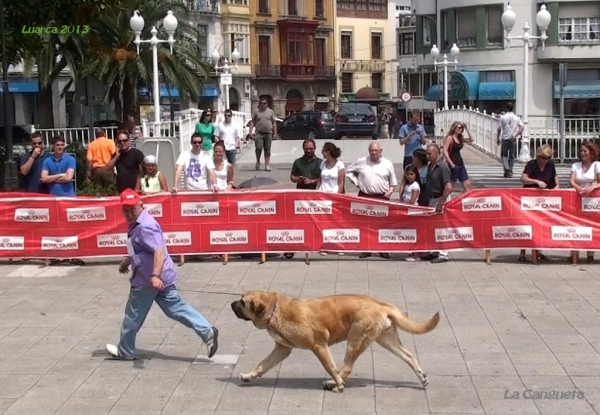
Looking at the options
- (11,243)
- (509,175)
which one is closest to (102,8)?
(11,243)

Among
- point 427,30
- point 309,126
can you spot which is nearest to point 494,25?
point 427,30

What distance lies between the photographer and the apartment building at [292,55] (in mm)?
74375

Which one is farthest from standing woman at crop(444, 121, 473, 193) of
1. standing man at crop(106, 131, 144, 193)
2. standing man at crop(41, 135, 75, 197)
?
standing man at crop(41, 135, 75, 197)

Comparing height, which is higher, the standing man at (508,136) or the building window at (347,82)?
the building window at (347,82)

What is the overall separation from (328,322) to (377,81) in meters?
79.0

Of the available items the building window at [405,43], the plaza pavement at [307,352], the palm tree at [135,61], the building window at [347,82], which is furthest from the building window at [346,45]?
the plaza pavement at [307,352]

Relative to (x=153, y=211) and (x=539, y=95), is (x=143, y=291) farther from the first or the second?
(x=539, y=95)

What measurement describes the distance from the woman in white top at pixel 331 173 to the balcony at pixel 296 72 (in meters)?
60.6

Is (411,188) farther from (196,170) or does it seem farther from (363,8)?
(363,8)

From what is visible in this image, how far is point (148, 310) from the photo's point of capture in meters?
8.41

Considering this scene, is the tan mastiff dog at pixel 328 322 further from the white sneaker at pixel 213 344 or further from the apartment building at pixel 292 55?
the apartment building at pixel 292 55

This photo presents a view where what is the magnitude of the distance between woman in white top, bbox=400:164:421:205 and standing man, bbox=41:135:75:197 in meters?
4.59

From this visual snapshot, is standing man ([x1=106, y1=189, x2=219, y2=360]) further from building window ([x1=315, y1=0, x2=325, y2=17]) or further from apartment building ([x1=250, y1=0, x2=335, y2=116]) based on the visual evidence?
building window ([x1=315, y1=0, x2=325, y2=17])

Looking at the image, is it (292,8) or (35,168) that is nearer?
(35,168)
